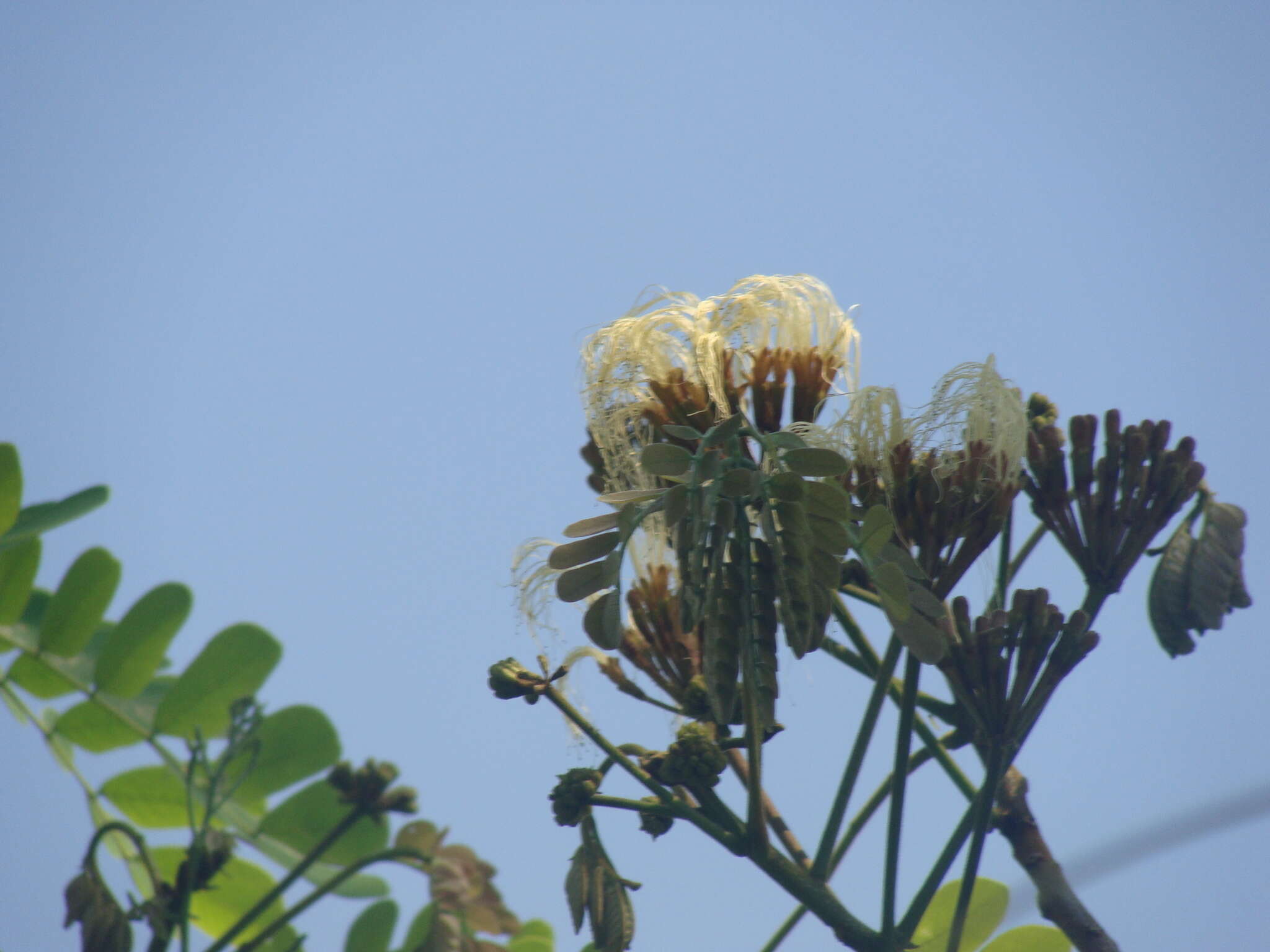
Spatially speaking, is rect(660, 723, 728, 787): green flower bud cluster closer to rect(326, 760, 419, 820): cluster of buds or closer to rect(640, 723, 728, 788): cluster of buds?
rect(640, 723, 728, 788): cluster of buds

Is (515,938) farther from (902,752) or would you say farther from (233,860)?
(902,752)

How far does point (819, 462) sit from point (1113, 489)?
0.65m

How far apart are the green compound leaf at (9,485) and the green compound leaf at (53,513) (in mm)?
33

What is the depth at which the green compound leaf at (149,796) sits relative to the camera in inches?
92.9

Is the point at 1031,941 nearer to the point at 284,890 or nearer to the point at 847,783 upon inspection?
the point at 847,783

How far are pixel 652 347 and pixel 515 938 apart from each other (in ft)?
4.59

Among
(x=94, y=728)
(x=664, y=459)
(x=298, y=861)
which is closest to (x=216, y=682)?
(x=94, y=728)

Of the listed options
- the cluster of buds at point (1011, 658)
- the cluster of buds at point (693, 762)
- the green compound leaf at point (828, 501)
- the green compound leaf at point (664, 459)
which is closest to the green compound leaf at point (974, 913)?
the cluster of buds at point (1011, 658)

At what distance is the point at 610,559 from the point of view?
4.66 feet

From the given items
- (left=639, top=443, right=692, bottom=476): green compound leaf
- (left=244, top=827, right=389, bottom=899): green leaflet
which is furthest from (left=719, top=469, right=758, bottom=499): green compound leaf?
(left=244, top=827, right=389, bottom=899): green leaflet

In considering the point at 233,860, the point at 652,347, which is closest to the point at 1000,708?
the point at 652,347

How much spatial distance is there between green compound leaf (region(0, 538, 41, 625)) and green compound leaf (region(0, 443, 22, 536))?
6.2 inches

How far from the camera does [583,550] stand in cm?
146

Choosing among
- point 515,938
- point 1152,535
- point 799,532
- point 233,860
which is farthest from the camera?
point 515,938
